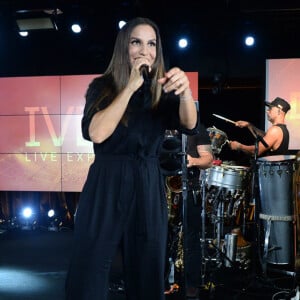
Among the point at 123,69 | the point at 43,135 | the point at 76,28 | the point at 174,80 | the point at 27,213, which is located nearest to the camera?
the point at 174,80

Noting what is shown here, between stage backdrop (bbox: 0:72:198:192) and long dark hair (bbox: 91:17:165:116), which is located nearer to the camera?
long dark hair (bbox: 91:17:165:116)

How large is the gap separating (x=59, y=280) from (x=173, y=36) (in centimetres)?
382

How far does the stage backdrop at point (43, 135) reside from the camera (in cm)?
651

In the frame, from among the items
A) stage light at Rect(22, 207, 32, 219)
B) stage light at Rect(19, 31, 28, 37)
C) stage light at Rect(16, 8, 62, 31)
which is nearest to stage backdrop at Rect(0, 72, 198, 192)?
stage light at Rect(22, 207, 32, 219)

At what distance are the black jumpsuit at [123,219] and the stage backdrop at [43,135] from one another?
5.04 meters

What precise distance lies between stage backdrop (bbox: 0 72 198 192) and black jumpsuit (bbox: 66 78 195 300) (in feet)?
16.5

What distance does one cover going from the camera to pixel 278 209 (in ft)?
13.3

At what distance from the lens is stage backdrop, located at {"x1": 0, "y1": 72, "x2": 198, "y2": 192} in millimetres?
6508

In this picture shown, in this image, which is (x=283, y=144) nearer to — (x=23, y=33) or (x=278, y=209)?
(x=278, y=209)

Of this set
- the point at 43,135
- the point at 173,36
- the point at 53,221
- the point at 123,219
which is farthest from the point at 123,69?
the point at 53,221

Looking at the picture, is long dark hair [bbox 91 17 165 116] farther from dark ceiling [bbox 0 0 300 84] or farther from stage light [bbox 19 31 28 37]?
stage light [bbox 19 31 28 37]

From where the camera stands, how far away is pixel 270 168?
4035 mm

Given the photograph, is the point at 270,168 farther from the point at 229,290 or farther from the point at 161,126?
the point at 161,126

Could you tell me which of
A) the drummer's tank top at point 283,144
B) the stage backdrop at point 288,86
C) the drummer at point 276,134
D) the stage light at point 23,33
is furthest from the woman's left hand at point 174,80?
the stage light at point 23,33
